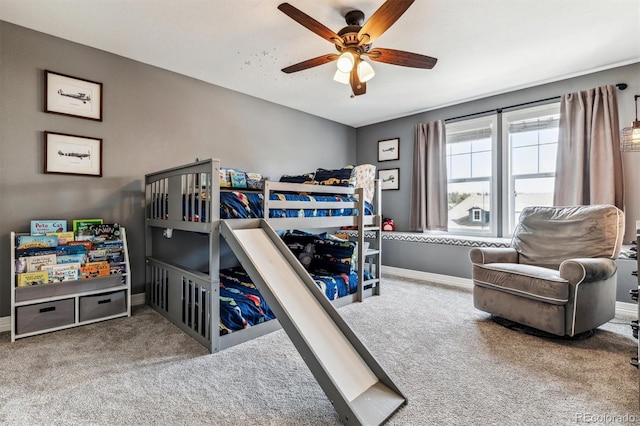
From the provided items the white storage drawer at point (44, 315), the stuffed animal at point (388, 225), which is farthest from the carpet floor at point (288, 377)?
the stuffed animal at point (388, 225)

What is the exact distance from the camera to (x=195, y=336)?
2.27 m

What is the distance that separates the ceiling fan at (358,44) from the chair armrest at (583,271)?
5.78ft

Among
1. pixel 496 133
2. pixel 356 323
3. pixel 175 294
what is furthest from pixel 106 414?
pixel 496 133

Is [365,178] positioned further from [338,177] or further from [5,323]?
[5,323]

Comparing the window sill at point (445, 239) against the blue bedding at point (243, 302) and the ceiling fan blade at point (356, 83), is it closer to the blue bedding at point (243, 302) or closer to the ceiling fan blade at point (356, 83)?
the blue bedding at point (243, 302)

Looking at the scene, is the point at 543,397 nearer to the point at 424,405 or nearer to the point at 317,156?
the point at 424,405

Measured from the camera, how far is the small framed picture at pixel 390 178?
4914 mm

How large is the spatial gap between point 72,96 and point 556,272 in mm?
4320

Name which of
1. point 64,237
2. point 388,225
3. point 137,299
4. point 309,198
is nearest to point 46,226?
point 64,237

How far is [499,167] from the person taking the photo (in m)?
3.93

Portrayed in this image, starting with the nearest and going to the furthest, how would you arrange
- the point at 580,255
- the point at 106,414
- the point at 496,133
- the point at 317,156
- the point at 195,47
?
the point at 106,414
the point at 580,255
the point at 195,47
the point at 496,133
the point at 317,156

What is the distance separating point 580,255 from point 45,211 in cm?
455

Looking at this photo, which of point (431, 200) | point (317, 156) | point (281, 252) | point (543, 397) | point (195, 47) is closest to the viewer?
point (543, 397)

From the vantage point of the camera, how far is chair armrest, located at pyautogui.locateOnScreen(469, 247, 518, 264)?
2.77 m
